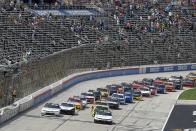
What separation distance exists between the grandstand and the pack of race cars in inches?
153

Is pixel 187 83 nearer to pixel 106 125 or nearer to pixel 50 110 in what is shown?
pixel 106 125

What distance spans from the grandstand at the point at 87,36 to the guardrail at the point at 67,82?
0.77 m

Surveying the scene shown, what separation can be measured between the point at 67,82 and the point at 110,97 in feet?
30.9

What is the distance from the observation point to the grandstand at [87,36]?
6800 centimetres

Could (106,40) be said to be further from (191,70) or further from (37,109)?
(37,109)

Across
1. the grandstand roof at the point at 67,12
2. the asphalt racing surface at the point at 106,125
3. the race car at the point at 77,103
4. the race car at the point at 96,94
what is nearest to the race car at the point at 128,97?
the asphalt racing surface at the point at 106,125

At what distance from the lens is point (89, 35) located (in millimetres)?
88000

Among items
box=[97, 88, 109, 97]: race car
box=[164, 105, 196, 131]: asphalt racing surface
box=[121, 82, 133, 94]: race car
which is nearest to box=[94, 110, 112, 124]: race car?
box=[164, 105, 196, 131]: asphalt racing surface

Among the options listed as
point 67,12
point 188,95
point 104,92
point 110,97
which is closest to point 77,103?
point 110,97

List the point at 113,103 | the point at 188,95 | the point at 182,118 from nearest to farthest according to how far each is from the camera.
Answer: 1. the point at 182,118
2. the point at 113,103
3. the point at 188,95

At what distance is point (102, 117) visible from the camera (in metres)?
53.9

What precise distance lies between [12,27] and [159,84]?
58.2ft

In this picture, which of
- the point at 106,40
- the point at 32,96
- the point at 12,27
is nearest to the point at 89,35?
the point at 106,40

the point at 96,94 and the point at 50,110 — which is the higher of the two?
the point at 50,110
